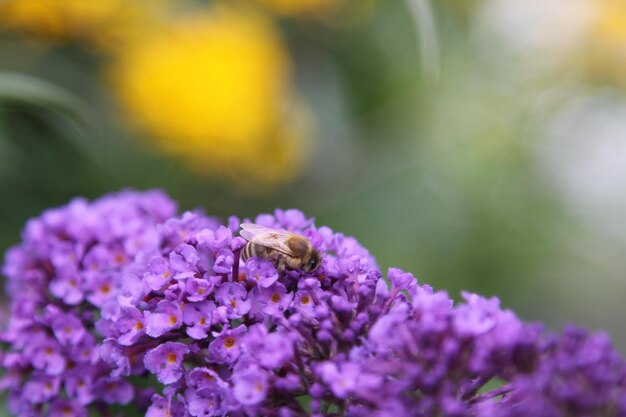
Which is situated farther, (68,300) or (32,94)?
(32,94)

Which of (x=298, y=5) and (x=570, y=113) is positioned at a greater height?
(x=570, y=113)

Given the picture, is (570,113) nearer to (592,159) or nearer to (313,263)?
(592,159)

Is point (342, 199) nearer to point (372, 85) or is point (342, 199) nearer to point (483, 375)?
point (372, 85)

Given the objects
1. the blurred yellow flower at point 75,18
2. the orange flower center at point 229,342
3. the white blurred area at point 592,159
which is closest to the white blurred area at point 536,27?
the white blurred area at point 592,159

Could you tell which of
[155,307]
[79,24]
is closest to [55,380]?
[155,307]

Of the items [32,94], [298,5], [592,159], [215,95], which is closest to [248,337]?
[32,94]
